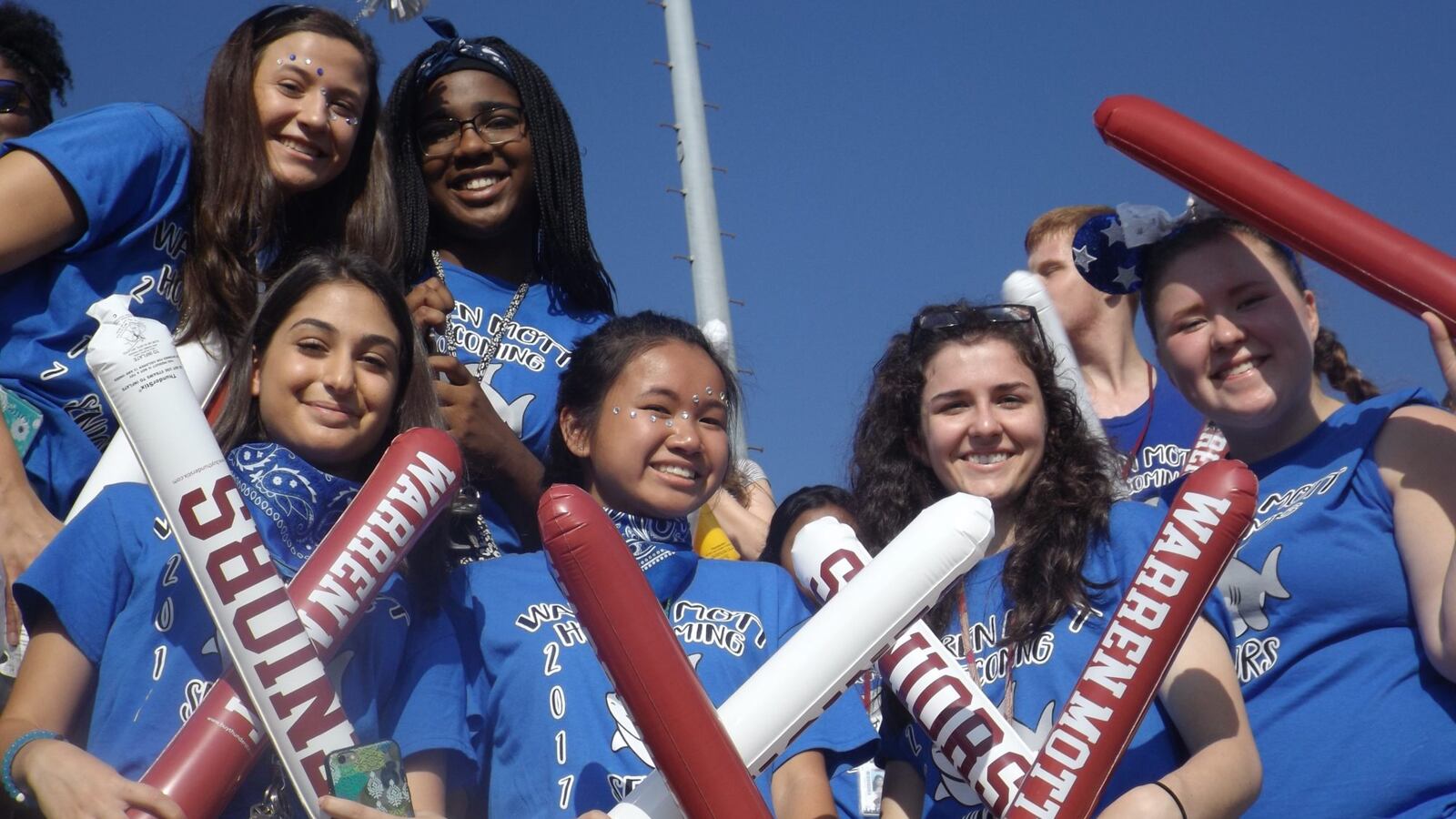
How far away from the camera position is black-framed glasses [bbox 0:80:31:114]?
4438 mm

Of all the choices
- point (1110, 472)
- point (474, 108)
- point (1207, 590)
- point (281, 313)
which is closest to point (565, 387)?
point (281, 313)

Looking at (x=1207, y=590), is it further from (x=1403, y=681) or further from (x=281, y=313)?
(x=281, y=313)

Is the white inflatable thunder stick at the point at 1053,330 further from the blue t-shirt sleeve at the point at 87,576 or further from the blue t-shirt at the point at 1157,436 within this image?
the blue t-shirt sleeve at the point at 87,576

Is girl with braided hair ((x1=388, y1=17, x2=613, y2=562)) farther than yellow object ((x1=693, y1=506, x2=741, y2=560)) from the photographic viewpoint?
No

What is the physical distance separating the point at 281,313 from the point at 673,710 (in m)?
1.47

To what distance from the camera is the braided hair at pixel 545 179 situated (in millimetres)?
4688

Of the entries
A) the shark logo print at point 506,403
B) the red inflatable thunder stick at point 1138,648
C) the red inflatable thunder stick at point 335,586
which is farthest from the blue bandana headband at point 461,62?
the red inflatable thunder stick at point 1138,648

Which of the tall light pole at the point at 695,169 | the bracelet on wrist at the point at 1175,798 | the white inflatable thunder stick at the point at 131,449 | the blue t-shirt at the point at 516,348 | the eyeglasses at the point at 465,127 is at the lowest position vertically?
the bracelet on wrist at the point at 1175,798

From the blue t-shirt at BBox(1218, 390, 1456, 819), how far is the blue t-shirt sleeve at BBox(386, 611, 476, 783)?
1586 mm

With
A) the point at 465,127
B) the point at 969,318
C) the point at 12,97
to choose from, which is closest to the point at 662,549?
the point at 969,318

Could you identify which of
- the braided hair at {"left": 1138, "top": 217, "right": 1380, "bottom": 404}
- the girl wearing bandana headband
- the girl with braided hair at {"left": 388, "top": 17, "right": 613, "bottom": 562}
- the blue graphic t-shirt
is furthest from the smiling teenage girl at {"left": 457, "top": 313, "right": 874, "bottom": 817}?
the braided hair at {"left": 1138, "top": 217, "right": 1380, "bottom": 404}

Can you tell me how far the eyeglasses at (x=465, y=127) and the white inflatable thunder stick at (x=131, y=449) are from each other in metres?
1.11

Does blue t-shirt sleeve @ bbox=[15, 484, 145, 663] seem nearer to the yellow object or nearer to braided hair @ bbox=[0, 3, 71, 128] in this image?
braided hair @ bbox=[0, 3, 71, 128]

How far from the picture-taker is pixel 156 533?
332 centimetres
